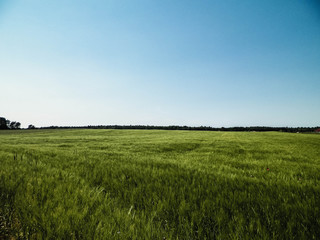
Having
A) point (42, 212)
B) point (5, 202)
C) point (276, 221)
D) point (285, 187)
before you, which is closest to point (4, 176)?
point (5, 202)

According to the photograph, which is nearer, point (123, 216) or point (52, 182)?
point (123, 216)

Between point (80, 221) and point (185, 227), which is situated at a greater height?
point (80, 221)

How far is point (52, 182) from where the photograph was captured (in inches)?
112

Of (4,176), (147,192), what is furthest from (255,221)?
(4,176)

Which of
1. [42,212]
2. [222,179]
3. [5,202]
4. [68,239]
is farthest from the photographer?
[222,179]

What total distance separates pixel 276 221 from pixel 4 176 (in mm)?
4636

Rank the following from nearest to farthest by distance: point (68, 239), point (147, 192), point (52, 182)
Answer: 1. point (68, 239)
2. point (147, 192)
3. point (52, 182)

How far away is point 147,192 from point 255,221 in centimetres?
160

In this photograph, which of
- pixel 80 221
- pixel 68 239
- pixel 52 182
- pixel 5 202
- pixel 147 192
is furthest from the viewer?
pixel 52 182

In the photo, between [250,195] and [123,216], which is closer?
[123,216]

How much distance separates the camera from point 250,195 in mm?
2432

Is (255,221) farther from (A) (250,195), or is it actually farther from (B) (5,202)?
(B) (5,202)

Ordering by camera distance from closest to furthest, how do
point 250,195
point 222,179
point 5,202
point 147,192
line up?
point 5,202
point 250,195
point 147,192
point 222,179

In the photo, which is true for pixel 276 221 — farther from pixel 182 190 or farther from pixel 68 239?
pixel 68 239
